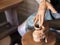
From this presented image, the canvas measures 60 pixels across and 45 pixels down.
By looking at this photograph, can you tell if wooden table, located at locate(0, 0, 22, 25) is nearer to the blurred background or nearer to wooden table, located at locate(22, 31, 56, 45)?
the blurred background

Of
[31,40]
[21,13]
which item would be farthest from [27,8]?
[31,40]

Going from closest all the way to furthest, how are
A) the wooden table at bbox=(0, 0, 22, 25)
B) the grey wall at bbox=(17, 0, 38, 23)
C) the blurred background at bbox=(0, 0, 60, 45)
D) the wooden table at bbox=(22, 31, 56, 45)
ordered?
the wooden table at bbox=(22, 31, 56, 45)
the wooden table at bbox=(0, 0, 22, 25)
the blurred background at bbox=(0, 0, 60, 45)
the grey wall at bbox=(17, 0, 38, 23)

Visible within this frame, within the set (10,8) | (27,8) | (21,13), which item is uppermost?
(10,8)

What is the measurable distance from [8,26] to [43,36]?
942 millimetres

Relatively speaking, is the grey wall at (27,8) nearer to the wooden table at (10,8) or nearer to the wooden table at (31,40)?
the wooden table at (10,8)

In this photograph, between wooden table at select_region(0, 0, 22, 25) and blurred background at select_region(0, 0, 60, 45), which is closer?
wooden table at select_region(0, 0, 22, 25)

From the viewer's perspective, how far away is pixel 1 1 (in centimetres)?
162

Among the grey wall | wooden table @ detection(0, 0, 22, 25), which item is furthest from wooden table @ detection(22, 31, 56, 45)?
the grey wall

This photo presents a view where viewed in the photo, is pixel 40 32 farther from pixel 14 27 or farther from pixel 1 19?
pixel 1 19

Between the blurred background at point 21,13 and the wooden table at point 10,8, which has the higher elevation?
the wooden table at point 10,8

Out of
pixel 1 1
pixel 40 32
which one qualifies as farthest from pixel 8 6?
pixel 40 32

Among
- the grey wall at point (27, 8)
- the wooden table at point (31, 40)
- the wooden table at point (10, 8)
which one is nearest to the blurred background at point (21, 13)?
the grey wall at point (27, 8)

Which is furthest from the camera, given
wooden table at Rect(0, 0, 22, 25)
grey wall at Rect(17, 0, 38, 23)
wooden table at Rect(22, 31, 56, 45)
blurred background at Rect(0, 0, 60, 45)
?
grey wall at Rect(17, 0, 38, 23)

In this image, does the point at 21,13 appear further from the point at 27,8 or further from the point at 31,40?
the point at 31,40
